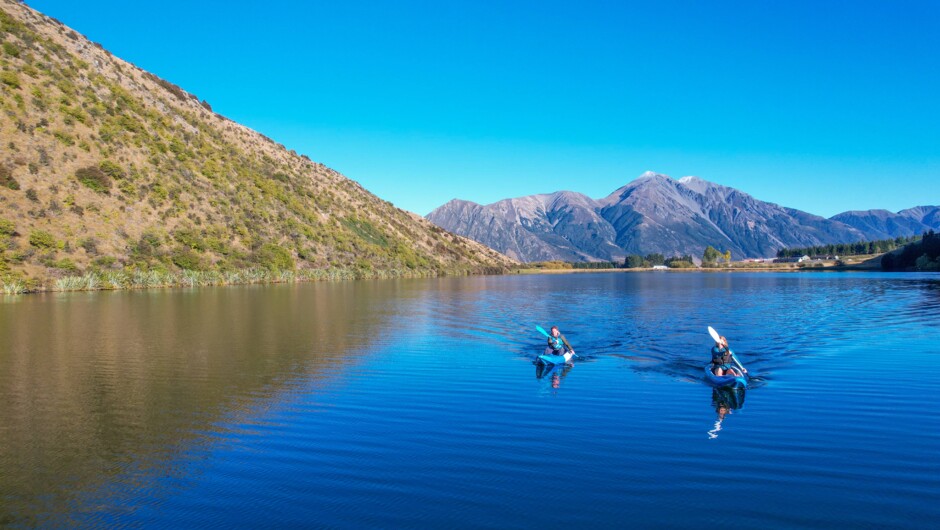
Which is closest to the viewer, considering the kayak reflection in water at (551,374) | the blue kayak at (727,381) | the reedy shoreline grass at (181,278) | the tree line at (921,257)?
the blue kayak at (727,381)

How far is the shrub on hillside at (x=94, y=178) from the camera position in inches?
3455

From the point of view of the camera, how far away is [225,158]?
127 m

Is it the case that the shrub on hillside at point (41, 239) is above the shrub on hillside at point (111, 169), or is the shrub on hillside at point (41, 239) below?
below

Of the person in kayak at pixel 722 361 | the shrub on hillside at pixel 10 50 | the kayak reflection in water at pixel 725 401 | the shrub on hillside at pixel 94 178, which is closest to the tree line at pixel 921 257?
the person in kayak at pixel 722 361

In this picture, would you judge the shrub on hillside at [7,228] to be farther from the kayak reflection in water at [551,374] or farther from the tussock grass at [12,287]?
the kayak reflection in water at [551,374]

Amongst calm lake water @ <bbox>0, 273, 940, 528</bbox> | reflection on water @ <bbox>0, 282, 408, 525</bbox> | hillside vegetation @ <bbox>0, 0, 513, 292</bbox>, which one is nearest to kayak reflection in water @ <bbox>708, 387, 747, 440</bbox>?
calm lake water @ <bbox>0, 273, 940, 528</bbox>

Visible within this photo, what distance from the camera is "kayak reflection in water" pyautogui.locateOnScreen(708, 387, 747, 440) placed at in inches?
682

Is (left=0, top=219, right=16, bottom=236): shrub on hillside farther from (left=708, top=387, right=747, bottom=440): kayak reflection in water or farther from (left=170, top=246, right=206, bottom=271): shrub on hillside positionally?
(left=708, top=387, right=747, bottom=440): kayak reflection in water

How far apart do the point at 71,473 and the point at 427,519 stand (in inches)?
308

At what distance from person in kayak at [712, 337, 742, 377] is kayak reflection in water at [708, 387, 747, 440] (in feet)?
1.98

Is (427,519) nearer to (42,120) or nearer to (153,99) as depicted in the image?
(42,120)

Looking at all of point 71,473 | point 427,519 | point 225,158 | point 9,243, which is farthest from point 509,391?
point 225,158

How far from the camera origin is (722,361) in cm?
2325

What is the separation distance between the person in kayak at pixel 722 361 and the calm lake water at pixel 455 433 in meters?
0.81
